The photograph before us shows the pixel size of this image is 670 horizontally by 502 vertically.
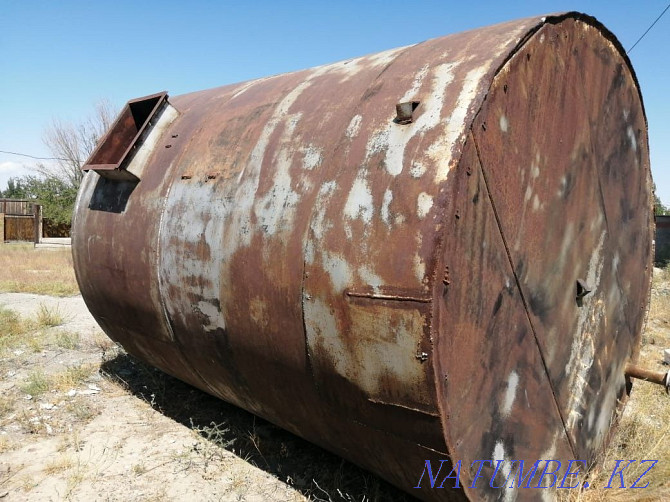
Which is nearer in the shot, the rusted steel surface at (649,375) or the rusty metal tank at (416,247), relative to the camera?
the rusty metal tank at (416,247)

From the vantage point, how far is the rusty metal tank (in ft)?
6.10

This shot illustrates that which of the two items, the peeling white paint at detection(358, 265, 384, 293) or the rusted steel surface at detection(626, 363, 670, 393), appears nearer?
the peeling white paint at detection(358, 265, 384, 293)

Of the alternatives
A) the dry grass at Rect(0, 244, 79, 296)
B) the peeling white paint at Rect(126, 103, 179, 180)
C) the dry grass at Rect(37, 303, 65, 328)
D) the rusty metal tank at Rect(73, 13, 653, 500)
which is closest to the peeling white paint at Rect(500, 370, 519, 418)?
the rusty metal tank at Rect(73, 13, 653, 500)

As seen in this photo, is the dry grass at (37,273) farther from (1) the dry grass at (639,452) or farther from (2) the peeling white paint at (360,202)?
(1) the dry grass at (639,452)

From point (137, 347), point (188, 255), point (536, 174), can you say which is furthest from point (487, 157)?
point (137, 347)

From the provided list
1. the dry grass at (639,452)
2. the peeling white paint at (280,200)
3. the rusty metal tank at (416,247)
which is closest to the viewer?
the rusty metal tank at (416,247)

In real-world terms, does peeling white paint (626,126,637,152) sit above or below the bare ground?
above

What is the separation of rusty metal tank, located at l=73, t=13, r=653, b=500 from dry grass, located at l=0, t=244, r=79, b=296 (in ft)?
24.9

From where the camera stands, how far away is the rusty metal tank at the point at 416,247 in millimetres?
1860

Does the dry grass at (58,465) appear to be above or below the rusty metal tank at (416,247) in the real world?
below

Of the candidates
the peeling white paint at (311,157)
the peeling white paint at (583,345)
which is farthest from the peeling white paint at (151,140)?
the peeling white paint at (583,345)

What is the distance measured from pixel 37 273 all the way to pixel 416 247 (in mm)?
12762

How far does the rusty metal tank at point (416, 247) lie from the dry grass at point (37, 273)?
7.60 metres

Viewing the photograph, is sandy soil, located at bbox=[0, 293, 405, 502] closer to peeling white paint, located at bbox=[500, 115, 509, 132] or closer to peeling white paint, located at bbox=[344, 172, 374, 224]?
peeling white paint, located at bbox=[344, 172, 374, 224]
